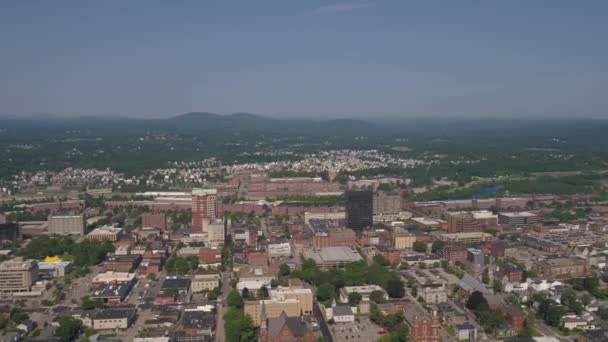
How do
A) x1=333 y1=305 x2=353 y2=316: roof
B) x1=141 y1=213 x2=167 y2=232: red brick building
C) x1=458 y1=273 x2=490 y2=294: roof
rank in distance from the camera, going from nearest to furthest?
x1=333 y1=305 x2=353 y2=316: roof → x1=458 y1=273 x2=490 y2=294: roof → x1=141 y1=213 x2=167 y2=232: red brick building

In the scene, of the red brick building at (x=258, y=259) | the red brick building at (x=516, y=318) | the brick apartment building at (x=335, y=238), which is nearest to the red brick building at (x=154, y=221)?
the brick apartment building at (x=335, y=238)

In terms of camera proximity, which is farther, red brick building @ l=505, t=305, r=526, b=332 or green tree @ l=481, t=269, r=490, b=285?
green tree @ l=481, t=269, r=490, b=285

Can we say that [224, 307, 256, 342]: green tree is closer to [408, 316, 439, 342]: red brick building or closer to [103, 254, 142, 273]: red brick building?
[408, 316, 439, 342]: red brick building

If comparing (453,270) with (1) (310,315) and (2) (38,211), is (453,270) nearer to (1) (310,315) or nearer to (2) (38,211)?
(1) (310,315)

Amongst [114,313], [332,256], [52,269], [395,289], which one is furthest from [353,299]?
[52,269]

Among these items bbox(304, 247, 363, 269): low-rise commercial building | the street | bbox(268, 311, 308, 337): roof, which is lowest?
the street

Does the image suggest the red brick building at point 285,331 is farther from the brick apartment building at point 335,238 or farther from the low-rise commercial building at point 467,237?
the low-rise commercial building at point 467,237

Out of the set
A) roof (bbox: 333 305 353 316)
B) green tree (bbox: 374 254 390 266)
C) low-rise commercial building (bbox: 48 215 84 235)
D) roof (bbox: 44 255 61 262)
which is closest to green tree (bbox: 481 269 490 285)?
green tree (bbox: 374 254 390 266)

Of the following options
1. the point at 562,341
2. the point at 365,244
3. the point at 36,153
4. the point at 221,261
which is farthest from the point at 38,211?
the point at 36,153
